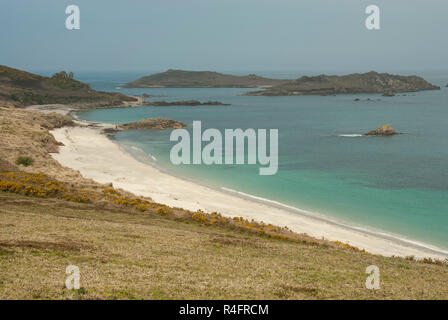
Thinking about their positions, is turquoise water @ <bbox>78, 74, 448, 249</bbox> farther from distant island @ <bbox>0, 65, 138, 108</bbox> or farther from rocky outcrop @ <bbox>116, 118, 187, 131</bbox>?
distant island @ <bbox>0, 65, 138, 108</bbox>

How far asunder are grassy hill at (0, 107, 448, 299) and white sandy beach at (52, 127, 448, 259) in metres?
4.86

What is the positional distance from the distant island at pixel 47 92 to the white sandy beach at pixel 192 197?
75678mm

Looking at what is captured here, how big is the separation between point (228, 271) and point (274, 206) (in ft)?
78.3

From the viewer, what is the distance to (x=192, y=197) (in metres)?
41.5

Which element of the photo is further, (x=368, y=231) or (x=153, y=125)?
(x=153, y=125)

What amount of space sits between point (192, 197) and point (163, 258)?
75.7 ft

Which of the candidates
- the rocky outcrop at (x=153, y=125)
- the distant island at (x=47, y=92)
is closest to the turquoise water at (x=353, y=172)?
the rocky outcrop at (x=153, y=125)

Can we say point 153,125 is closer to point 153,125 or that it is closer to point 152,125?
point 153,125

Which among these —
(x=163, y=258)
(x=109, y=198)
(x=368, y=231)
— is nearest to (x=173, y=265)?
(x=163, y=258)

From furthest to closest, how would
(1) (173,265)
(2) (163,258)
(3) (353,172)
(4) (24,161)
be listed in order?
(3) (353,172) < (4) (24,161) < (2) (163,258) < (1) (173,265)

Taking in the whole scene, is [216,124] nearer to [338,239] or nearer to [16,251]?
[338,239]

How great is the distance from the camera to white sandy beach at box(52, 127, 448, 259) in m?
30.9

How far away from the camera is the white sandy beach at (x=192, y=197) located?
101ft

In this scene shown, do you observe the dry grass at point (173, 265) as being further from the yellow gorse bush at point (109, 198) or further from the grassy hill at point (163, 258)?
the yellow gorse bush at point (109, 198)
